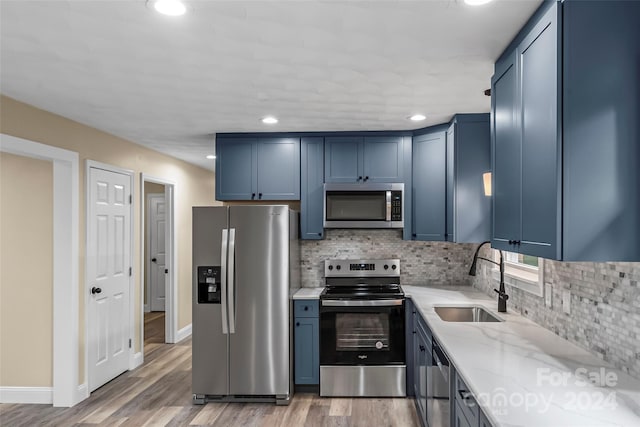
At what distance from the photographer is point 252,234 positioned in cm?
367

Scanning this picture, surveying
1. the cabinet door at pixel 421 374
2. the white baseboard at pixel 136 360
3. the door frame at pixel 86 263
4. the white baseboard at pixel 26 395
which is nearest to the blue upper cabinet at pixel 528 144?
the cabinet door at pixel 421 374

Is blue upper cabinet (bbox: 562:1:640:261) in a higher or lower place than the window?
higher

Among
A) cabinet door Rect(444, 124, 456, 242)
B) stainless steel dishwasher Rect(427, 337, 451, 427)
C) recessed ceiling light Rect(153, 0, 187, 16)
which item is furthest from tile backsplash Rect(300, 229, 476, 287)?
recessed ceiling light Rect(153, 0, 187, 16)

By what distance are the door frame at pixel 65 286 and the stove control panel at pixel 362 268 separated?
223cm

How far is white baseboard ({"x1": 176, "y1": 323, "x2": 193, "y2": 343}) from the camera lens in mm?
5630

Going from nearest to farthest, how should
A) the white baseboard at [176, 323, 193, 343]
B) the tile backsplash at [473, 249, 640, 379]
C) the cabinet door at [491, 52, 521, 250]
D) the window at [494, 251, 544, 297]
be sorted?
the tile backsplash at [473, 249, 640, 379]
the cabinet door at [491, 52, 521, 250]
the window at [494, 251, 544, 297]
the white baseboard at [176, 323, 193, 343]

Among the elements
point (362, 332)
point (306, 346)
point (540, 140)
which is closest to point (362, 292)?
Result: point (362, 332)

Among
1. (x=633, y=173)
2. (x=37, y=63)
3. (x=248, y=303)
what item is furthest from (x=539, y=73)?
(x=248, y=303)

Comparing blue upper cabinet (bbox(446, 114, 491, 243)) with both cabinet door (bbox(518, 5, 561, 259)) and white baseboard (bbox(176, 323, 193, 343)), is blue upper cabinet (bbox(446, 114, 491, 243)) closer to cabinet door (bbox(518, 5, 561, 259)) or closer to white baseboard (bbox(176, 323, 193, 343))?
cabinet door (bbox(518, 5, 561, 259))

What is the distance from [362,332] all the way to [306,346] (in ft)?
1.66

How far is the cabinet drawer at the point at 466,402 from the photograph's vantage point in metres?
1.68

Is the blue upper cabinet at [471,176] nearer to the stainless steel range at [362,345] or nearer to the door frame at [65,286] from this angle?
the stainless steel range at [362,345]

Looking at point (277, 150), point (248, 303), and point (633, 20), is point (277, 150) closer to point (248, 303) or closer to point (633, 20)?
point (248, 303)

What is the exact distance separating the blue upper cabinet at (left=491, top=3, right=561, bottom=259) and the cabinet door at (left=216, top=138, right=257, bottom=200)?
8.08 ft
